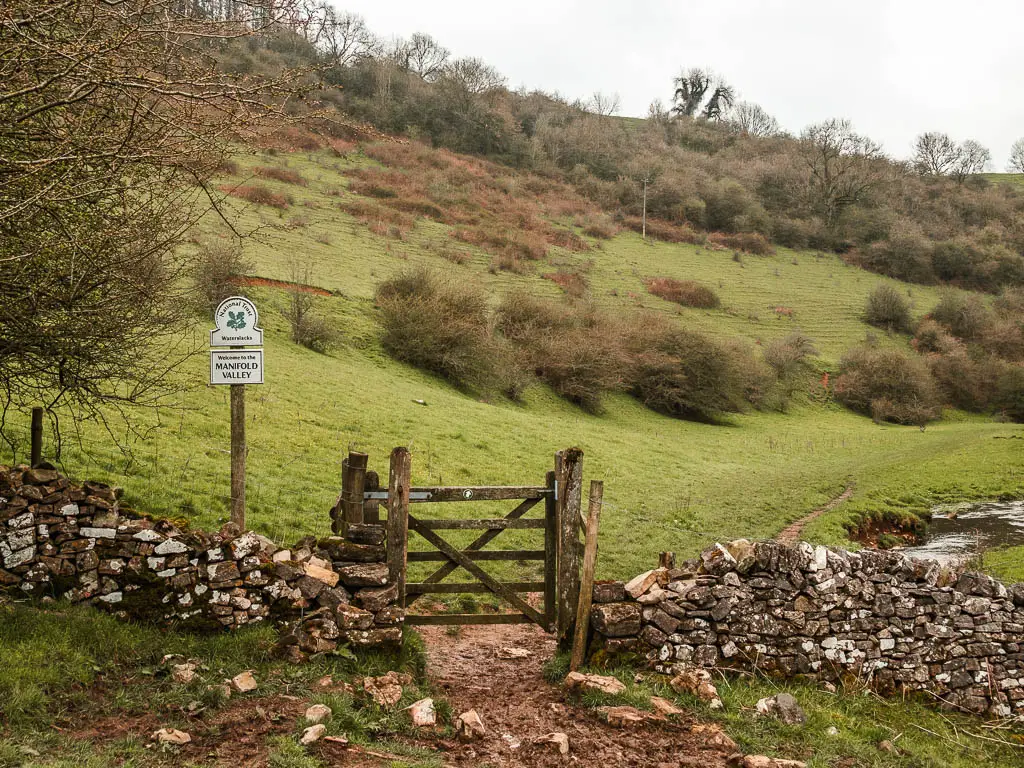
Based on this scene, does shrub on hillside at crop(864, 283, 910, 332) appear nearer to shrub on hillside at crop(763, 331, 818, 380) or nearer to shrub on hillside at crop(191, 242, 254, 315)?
shrub on hillside at crop(763, 331, 818, 380)

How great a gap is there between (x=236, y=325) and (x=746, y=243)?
81917 mm

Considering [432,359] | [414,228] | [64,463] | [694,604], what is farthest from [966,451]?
[414,228]

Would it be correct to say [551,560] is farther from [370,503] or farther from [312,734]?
[312,734]

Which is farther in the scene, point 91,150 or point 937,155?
point 937,155

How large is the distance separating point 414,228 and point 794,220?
55.8m

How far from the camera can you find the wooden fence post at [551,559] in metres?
8.55

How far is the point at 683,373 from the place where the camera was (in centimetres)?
4381

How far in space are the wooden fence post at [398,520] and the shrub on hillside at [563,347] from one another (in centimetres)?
3091

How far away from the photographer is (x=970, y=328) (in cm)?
6894

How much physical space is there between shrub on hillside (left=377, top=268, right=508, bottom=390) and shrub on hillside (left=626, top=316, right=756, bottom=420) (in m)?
11.1

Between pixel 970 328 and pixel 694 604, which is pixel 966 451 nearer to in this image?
pixel 694 604

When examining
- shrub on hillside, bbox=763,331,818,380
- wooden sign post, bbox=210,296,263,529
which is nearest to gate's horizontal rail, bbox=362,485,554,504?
wooden sign post, bbox=210,296,263,529

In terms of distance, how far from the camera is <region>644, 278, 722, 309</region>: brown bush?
6081cm

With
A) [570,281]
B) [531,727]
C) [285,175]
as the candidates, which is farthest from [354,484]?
[285,175]
